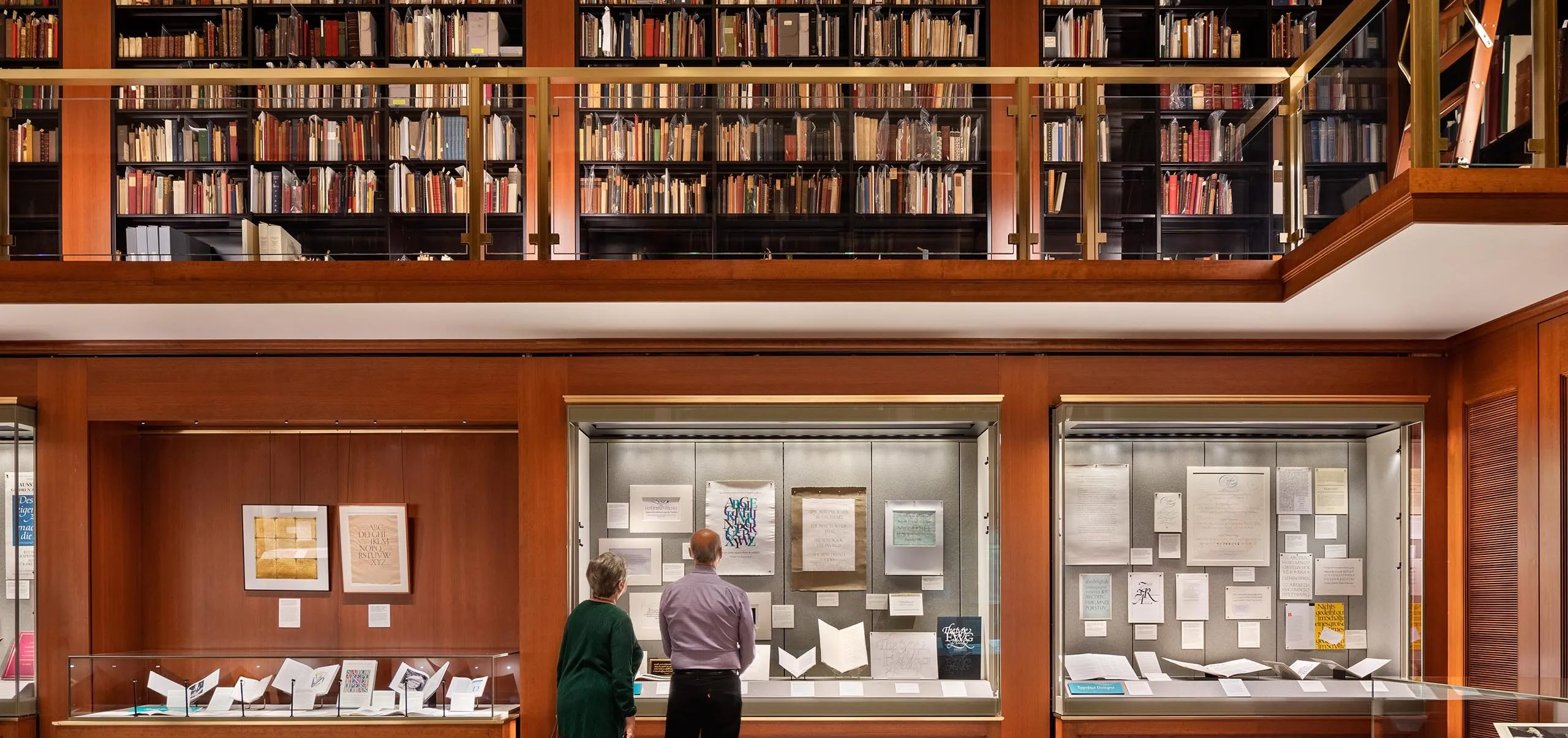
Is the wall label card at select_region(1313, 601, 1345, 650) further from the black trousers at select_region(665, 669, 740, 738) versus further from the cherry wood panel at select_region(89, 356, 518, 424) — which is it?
the cherry wood panel at select_region(89, 356, 518, 424)

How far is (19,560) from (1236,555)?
6026mm

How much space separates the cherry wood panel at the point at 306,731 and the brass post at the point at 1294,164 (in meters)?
4.09

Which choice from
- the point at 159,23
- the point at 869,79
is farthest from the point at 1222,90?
the point at 159,23

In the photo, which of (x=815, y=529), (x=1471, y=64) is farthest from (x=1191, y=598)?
(x=1471, y=64)

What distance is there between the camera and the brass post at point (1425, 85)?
140 inches

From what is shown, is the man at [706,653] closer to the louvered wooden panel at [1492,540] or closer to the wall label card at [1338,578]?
the wall label card at [1338,578]

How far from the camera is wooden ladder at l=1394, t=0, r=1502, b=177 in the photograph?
141 inches

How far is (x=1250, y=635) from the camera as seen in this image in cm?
612

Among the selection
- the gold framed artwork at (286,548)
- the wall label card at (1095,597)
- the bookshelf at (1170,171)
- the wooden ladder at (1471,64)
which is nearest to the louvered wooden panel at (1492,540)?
the bookshelf at (1170,171)

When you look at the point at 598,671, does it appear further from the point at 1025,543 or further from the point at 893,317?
the point at 1025,543

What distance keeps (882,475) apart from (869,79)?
2052mm

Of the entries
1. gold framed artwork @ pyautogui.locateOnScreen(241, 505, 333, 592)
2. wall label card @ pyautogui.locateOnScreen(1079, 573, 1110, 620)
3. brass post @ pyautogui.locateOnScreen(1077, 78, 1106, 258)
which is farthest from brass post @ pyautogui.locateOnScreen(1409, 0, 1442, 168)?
gold framed artwork @ pyautogui.locateOnScreen(241, 505, 333, 592)

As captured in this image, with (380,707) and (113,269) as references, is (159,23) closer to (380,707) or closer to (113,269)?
(113,269)

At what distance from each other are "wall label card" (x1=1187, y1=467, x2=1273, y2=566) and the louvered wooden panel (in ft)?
2.97
